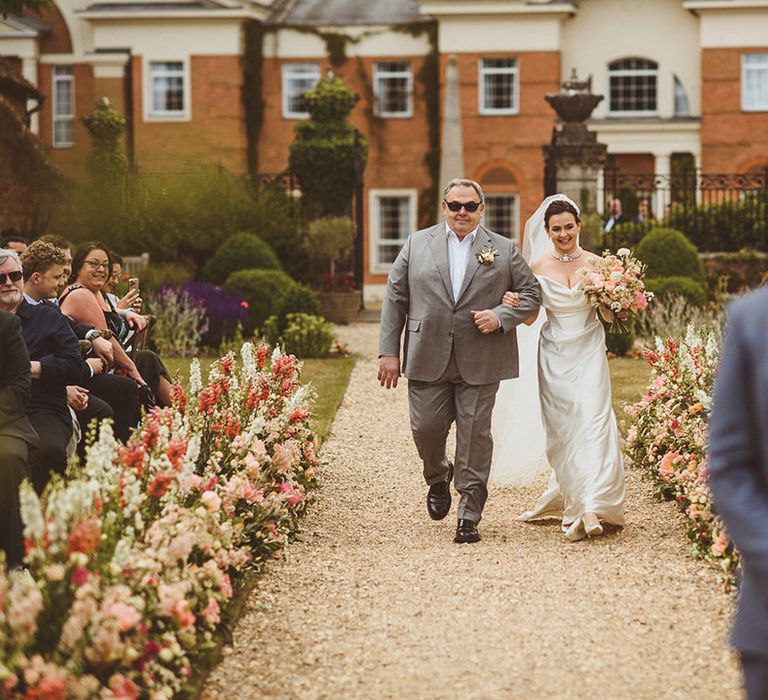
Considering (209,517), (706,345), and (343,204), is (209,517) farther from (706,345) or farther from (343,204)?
(343,204)

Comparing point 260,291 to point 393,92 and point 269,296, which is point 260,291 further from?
point 393,92

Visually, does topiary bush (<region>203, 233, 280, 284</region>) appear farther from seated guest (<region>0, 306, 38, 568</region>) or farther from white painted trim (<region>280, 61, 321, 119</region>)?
white painted trim (<region>280, 61, 321, 119</region>)

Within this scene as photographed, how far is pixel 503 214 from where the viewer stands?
3266 cm

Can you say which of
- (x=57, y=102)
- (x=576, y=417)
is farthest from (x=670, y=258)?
(x=57, y=102)

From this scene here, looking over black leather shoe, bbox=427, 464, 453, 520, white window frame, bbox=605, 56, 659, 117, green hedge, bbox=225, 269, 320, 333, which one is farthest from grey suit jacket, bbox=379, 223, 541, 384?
white window frame, bbox=605, 56, 659, 117

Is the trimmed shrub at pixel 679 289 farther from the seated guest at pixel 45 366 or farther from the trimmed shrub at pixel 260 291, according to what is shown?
the seated guest at pixel 45 366

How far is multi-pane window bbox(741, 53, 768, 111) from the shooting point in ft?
107

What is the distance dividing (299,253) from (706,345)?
13735 millimetres

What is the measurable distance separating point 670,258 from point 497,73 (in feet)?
49.3

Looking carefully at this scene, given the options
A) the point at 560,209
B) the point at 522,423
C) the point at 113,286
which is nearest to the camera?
the point at 560,209

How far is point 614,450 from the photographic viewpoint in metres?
7.23

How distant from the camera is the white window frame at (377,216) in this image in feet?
108

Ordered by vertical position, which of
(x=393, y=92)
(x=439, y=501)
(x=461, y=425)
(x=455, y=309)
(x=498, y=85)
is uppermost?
(x=498, y=85)

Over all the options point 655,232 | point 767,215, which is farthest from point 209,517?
point 767,215
